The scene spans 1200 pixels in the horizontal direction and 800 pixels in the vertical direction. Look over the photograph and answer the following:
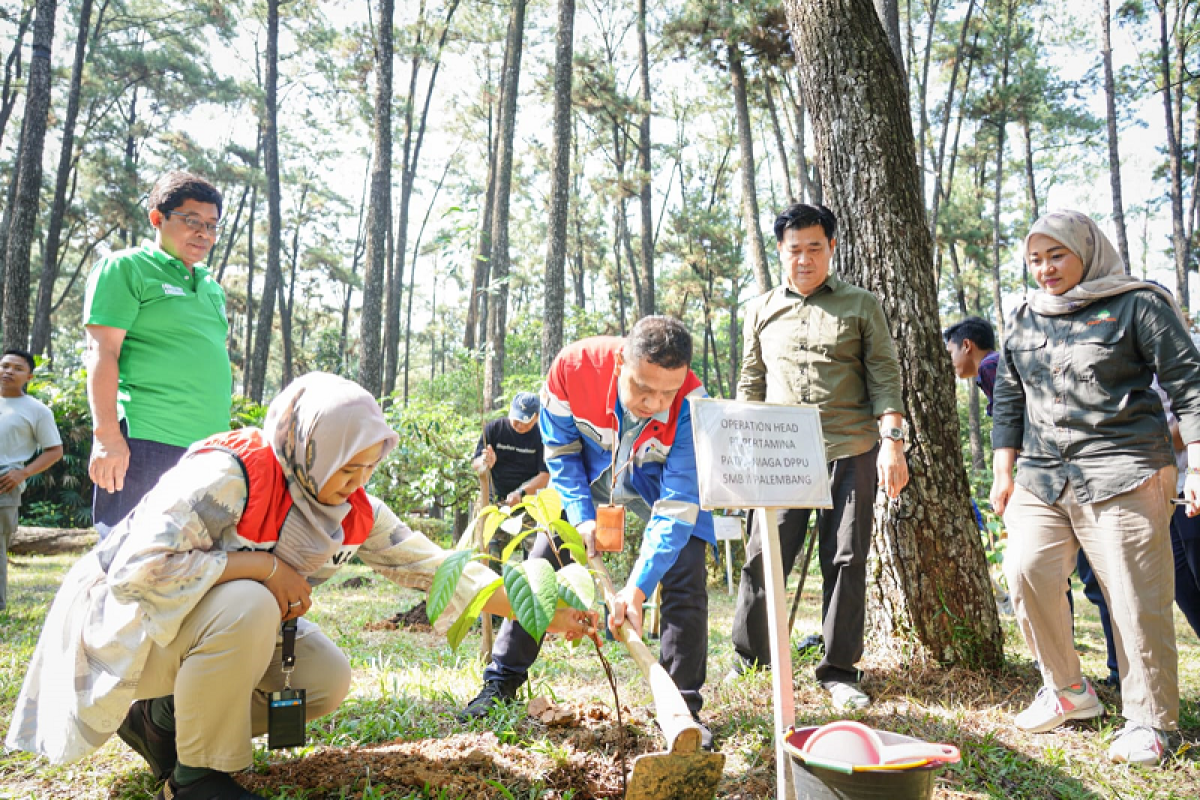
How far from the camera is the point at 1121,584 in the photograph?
2.46 meters

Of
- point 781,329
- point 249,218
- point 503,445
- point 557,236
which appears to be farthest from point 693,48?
point 249,218

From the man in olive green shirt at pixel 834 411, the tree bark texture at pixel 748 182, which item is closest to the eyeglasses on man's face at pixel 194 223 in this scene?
the man in olive green shirt at pixel 834 411

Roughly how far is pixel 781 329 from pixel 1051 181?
2633 centimetres

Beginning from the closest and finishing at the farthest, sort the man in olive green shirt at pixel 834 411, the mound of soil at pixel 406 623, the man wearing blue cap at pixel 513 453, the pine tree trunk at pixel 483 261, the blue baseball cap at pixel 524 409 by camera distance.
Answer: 1. the man in olive green shirt at pixel 834 411
2. the mound of soil at pixel 406 623
3. the blue baseball cap at pixel 524 409
4. the man wearing blue cap at pixel 513 453
5. the pine tree trunk at pixel 483 261

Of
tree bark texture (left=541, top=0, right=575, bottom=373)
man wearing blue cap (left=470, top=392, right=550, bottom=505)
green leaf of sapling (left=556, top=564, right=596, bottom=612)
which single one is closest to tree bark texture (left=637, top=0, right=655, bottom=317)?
tree bark texture (left=541, top=0, right=575, bottom=373)

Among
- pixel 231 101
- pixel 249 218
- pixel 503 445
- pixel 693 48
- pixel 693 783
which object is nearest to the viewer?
pixel 693 783

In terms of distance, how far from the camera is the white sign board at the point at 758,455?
1886 mm

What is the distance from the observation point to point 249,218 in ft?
85.8

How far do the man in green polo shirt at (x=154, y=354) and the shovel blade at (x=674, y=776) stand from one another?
192 centimetres

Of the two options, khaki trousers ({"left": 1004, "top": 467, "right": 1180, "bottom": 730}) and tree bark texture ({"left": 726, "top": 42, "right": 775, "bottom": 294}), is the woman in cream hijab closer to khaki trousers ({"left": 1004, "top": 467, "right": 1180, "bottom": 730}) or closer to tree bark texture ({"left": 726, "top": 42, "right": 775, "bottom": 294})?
khaki trousers ({"left": 1004, "top": 467, "right": 1180, "bottom": 730})

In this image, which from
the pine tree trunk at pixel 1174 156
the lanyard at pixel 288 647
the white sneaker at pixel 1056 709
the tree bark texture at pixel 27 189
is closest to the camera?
the lanyard at pixel 288 647

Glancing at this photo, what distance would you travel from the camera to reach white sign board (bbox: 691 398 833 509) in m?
1.89

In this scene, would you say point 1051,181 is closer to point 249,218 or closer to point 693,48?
point 693,48

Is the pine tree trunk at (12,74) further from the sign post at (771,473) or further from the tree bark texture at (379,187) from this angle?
the sign post at (771,473)
